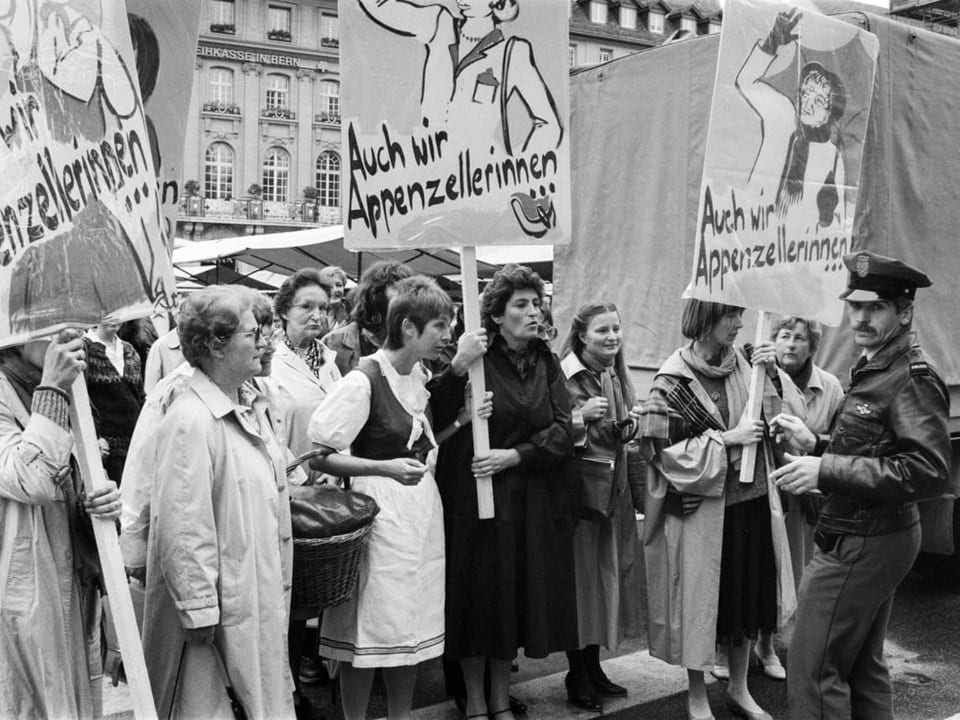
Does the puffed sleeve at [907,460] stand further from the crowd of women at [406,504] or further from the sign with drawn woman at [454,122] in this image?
the sign with drawn woman at [454,122]

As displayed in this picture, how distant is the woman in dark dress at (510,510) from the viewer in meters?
4.21

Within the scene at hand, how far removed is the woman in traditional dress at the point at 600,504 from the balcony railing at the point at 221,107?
55565 millimetres

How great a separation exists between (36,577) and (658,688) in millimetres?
3015

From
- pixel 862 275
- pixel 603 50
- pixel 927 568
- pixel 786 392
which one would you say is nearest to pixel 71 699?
pixel 862 275

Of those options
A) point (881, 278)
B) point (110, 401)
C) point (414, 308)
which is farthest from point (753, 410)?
point (110, 401)

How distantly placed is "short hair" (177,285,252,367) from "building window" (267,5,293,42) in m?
58.8

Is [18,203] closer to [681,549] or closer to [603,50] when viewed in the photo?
[681,549]

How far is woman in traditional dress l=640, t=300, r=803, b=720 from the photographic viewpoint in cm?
432

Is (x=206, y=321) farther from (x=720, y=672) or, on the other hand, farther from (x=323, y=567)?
(x=720, y=672)

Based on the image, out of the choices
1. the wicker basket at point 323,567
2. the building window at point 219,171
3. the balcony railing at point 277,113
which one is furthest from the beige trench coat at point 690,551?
the balcony railing at point 277,113

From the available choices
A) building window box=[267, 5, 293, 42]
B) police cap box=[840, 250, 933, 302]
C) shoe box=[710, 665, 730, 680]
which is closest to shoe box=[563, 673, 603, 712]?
shoe box=[710, 665, 730, 680]

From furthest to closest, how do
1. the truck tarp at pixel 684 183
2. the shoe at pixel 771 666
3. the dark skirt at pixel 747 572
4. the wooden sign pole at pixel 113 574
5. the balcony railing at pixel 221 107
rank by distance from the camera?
the balcony railing at pixel 221 107 < the truck tarp at pixel 684 183 < the shoe at pixel 771 666 < the dark skirt at pixel 747 572 < the wooden sign pole at pixel 113 574

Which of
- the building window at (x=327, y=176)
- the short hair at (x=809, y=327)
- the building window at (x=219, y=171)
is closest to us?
the short hair at (x=809, y=327)

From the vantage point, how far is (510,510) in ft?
14.0
